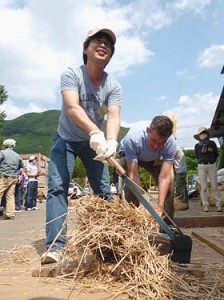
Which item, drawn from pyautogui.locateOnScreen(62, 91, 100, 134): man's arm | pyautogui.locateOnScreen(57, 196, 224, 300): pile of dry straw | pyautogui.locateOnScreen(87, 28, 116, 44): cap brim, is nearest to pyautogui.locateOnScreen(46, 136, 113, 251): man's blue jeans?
pyautogui.locateOnScreen(62, 91, 100, 134): man's arm

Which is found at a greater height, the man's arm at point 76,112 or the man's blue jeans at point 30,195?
the man's arm at point 76,112

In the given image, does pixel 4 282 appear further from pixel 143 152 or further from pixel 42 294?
pixel 143 152

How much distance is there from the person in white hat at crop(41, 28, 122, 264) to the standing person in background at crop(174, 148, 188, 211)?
5.09m

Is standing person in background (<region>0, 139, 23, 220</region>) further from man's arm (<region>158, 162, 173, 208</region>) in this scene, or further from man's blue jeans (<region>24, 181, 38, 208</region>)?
man's arm (<region>158, 162, 173, 208</region>)

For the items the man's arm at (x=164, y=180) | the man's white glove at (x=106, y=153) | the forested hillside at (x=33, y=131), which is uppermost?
the forested hillside at (x=33, y=131)

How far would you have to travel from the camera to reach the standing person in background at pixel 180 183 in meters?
8.25

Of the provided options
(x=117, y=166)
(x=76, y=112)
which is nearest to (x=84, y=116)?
(x=76, y=112)

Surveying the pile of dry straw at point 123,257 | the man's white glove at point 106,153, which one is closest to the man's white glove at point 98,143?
the man's white glove at point 106,153

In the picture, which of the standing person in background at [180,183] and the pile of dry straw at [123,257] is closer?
the pile of dry straw at [123,257]

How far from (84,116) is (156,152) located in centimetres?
132

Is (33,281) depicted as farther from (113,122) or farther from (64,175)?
(113,122)

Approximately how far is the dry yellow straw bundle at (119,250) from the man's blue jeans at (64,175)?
0.53 meters

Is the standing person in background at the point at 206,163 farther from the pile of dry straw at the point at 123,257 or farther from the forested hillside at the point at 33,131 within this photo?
the forested hillside at the point at 33,131

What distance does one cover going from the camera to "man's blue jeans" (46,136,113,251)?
304 cm
